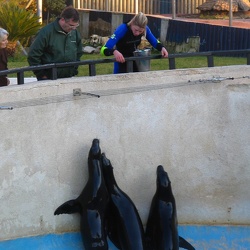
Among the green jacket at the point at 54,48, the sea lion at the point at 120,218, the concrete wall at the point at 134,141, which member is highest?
the green jacket at the point at 54,48

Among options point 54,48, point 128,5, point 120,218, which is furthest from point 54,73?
point 128,5

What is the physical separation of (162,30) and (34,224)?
12.3m

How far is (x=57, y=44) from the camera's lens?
26.6 feet

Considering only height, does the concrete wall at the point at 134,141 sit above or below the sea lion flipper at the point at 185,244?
above

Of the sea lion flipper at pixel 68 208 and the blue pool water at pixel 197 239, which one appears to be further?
the sea lion flipper at pixel 68 208

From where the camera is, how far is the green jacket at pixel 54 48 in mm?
8031

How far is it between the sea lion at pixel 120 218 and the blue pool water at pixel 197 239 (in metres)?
0.15

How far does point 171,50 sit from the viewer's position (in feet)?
61.3

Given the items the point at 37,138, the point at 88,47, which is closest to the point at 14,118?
the point at 37,138

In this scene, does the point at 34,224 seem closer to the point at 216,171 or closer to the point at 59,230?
the point at 59,230

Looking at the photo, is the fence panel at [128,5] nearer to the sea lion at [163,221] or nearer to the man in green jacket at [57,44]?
the man in green jacket at [57,44]

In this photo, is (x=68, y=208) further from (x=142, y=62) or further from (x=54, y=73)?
(x=142, y=62)

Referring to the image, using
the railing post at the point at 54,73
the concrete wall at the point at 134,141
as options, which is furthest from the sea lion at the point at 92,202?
the railing post at the point at 54,73

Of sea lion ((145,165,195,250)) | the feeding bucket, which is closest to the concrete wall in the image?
sea lion ((145,165,195,250))
